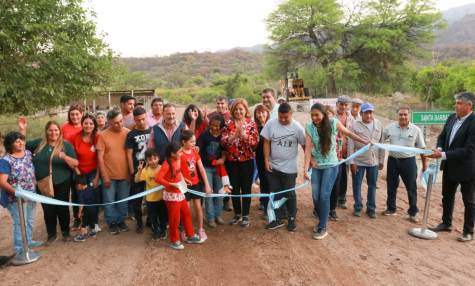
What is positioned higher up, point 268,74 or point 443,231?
point 268,74

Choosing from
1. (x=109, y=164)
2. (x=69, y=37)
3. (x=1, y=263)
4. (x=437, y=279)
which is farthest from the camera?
(x=69, y=37)

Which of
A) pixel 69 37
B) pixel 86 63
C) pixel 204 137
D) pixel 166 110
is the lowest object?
pixel 204 137

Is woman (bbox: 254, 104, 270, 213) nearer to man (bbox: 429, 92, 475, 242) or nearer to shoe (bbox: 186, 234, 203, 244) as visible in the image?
shoe (bbox: 186, 234, 203, 244)

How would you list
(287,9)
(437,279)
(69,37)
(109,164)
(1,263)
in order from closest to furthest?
(437,279) < (1,263) < (109,164) < (69,37) < (287,9)

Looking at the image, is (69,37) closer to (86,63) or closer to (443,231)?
(86,63)

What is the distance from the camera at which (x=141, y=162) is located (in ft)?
16.0

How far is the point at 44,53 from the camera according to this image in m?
10.2

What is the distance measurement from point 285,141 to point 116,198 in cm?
245

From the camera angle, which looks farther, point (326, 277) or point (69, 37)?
point (69, 37)

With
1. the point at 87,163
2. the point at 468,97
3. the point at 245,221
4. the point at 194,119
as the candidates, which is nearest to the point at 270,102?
the point at 194,119

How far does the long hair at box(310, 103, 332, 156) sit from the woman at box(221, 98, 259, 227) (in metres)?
0.87

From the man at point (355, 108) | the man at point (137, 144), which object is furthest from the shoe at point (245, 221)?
the man at point (355, 108)

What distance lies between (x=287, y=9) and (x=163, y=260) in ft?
111

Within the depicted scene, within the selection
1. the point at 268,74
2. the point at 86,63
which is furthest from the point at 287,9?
the point at 86,63
